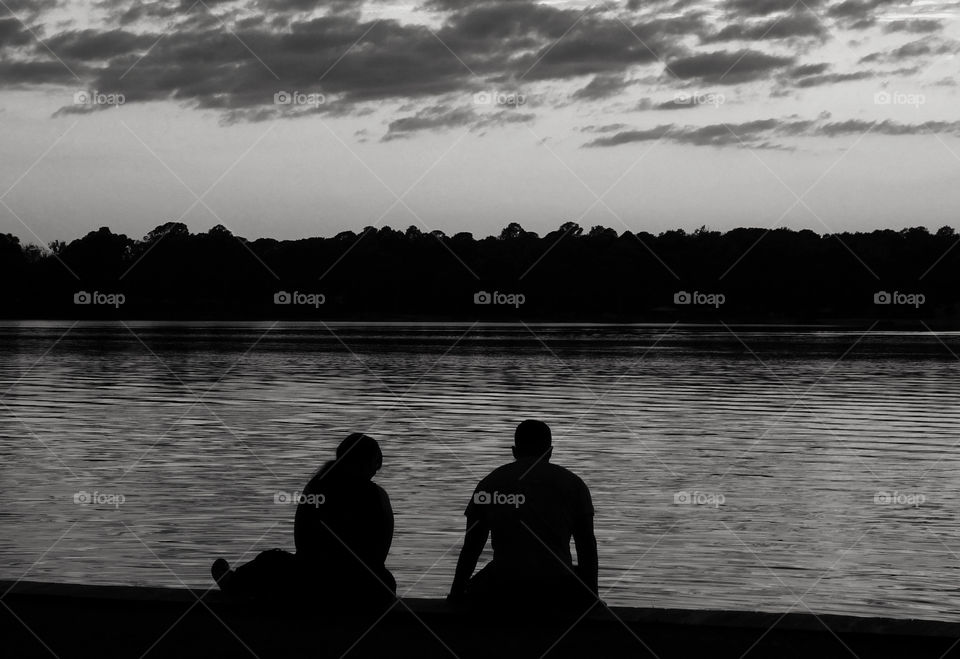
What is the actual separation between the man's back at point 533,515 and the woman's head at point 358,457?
0.77 meters

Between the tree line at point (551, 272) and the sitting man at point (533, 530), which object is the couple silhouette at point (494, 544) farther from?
the tree line at point (551, 272)

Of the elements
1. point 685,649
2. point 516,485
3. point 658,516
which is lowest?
point 658,516

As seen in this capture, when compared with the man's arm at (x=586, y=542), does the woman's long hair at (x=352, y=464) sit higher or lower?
higher

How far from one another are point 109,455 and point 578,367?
4027 cm

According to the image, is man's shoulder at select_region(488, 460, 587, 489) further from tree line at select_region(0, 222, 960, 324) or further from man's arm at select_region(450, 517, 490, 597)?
tree line at select_region(0, 222, 960, 324)

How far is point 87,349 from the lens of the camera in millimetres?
89312

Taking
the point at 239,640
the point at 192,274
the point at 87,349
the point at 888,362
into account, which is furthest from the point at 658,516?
the point at 192,274

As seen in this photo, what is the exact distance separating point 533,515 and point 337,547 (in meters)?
1.39

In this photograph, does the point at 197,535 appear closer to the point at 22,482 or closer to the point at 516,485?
the point at 22,482

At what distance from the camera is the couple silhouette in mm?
8836

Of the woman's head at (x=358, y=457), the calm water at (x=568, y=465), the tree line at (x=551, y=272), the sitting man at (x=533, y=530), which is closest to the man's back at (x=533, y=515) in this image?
the sitting man at (x=533, y=530)

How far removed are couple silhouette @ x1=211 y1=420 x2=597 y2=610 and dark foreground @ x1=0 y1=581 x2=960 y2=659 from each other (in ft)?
0.56

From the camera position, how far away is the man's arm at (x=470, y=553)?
8.94 m

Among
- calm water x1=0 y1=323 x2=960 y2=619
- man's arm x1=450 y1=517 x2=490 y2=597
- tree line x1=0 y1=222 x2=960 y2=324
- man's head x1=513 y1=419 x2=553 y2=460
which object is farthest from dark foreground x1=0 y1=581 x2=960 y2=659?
tree line x1=0 y1=222 x2=960 y2=324
